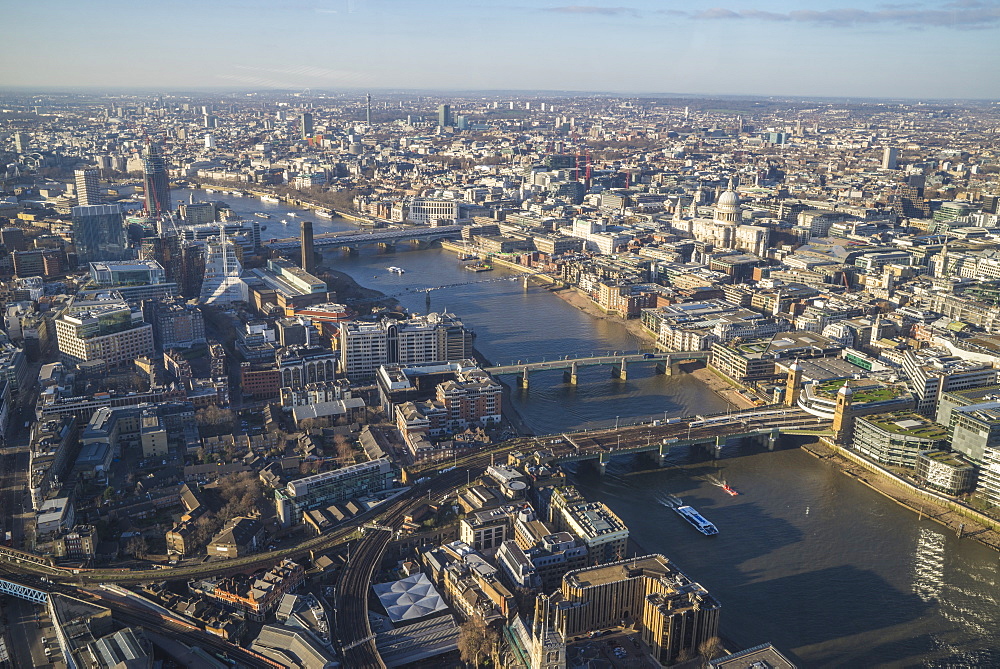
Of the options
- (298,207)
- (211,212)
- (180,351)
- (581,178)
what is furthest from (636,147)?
(180,351)

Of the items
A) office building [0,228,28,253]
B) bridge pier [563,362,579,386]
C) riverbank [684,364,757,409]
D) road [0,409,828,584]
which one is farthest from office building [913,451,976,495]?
office building [0,228,28,253]

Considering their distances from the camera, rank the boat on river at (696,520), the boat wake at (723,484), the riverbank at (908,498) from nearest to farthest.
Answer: the boat on river at (696,520), the riverbank at (908,498), the boat wake at (723,484)

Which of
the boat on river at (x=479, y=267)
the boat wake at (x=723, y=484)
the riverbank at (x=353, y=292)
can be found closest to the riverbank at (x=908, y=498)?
the boat wake at (x=723, y=484)

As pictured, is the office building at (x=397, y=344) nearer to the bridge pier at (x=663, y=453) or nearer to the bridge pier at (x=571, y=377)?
the bridge pier at (x=571, y=377)

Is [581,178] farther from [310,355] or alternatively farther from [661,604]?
[661,604]

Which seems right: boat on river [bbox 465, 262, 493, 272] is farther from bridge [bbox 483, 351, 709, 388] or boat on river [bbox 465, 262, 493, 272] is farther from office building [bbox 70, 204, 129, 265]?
office building [bbox 70, 204, 129, 265]

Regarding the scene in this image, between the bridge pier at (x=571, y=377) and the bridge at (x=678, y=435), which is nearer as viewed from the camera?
the bridge at (x=678, y=435)

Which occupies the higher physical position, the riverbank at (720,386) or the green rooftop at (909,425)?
the green rooftop at (909,425)
